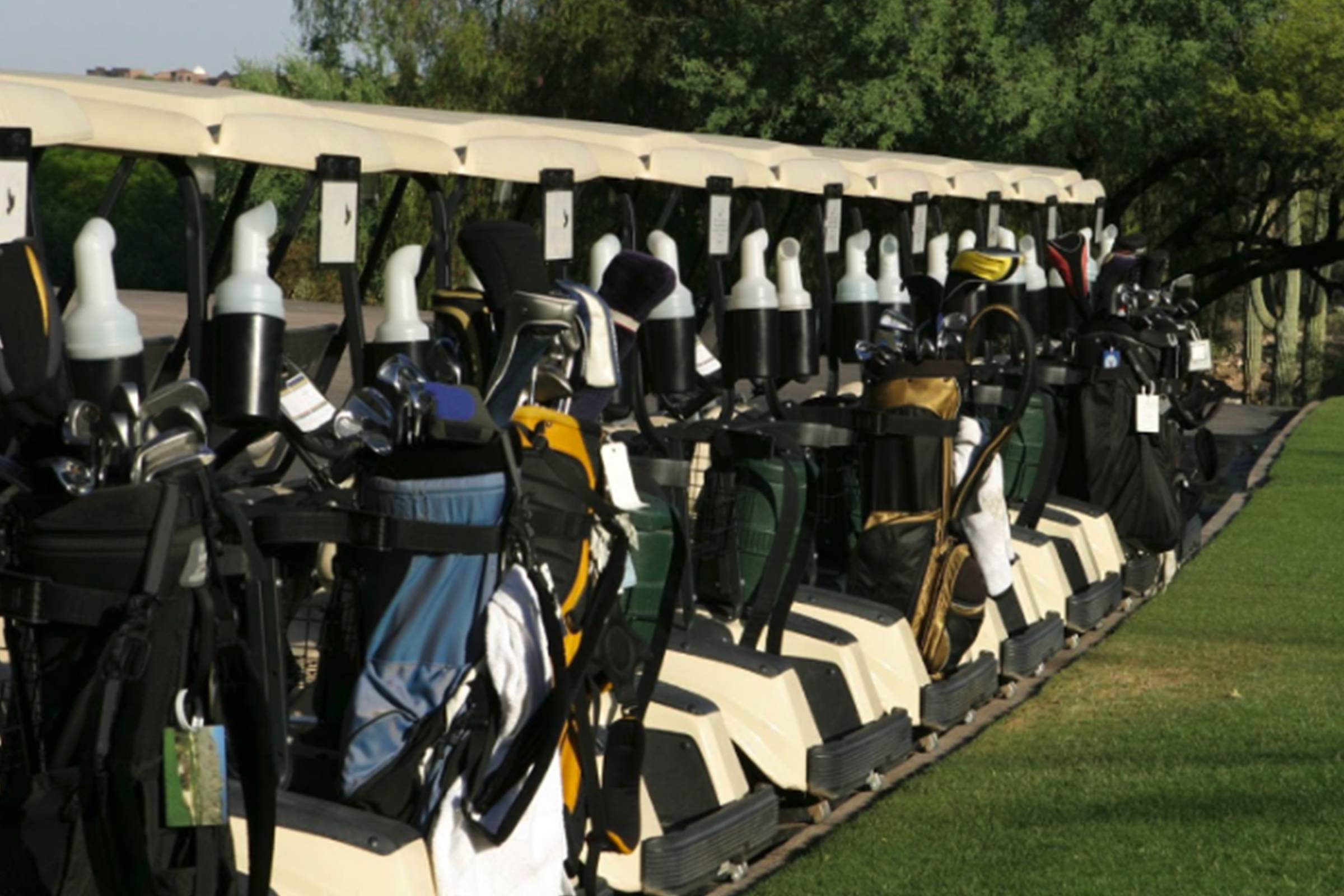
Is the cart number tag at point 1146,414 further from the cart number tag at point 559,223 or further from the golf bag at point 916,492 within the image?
the cart number tag at point 559,223

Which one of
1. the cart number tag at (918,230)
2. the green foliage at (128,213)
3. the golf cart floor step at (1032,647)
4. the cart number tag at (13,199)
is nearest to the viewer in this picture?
the cart number tag at (13,199)

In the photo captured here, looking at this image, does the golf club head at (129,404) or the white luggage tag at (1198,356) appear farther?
the white luggage tag at (1198,356)

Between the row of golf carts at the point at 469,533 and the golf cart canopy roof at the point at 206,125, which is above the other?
the golf cart canopy roof at the point at 206,125

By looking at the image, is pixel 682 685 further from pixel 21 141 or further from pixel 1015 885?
pixel 21 141

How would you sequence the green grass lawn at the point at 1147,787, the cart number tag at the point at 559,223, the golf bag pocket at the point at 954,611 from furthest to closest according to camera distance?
1. the golf bag pocket at the point at 954,611
2. the cart number tag at the point at 559,223
3. the green grass lawn at the point at 1147,787

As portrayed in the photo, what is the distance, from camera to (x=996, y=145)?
23422 mm

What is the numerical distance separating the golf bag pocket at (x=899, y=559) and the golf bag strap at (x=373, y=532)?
294 centimetres

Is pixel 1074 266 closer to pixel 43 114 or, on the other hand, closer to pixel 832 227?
pixel 832 227

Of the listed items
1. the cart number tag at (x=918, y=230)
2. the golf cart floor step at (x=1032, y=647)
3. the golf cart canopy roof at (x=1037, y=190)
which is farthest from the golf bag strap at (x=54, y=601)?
the golf cart canopy roof at (x=1037, y=190)

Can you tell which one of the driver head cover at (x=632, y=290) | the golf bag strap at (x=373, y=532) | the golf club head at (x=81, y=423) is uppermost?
the driver head cover at (x=632, y=290)

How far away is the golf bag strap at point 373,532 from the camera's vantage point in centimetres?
384

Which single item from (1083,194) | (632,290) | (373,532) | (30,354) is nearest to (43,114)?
(30,354)

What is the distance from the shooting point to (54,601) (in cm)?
332

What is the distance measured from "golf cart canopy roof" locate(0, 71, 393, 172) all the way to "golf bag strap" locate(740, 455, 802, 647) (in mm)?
1319
